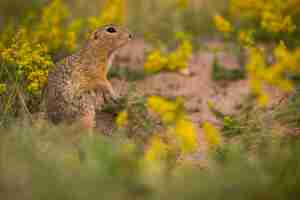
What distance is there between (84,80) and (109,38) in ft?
1.92

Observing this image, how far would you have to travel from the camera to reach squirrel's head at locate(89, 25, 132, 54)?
6.34 meters

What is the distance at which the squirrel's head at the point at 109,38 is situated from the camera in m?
6.34

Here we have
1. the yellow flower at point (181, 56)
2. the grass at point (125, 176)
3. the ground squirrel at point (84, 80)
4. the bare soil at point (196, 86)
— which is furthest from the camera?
the yellow flower at point (181, 56)

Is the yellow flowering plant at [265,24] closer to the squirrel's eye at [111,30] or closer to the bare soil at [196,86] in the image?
the bare soil at [196,86]

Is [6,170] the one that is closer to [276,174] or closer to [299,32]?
[276,174]

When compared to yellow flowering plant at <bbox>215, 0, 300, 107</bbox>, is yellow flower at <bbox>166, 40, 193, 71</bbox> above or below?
below

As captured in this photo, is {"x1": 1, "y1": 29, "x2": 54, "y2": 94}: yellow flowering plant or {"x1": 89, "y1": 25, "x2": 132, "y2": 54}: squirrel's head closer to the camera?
{"x1": 1, "y1": 29, "x2": 54, "y2": 94}: yellow flowering plant

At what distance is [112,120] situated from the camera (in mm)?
6480

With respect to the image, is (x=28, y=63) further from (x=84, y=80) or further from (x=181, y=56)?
(x=181, y=56)

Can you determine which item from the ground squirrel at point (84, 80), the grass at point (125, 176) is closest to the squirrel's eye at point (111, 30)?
the ground squirrel at point (84, 80)

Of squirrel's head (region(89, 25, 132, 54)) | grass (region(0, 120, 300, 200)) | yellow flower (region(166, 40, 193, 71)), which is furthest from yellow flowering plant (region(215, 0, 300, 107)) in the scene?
grass (region(0, 120, 300, 200))

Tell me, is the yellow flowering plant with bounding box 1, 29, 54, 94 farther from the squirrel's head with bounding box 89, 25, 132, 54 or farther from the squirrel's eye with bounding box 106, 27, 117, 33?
the squirrel's eye with bounding box 106, 27, 117, 33

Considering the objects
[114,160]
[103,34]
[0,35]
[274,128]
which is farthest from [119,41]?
[114,160]

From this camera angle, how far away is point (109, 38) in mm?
6375
